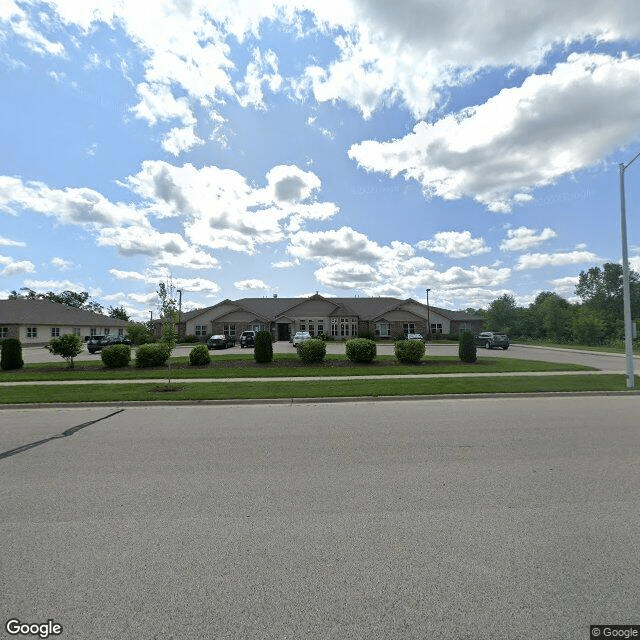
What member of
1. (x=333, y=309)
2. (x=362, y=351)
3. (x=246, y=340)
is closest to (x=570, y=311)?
(x=333, y=309)

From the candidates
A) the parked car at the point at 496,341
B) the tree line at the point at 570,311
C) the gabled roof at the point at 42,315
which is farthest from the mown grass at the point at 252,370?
the tree line at the point at 570,311

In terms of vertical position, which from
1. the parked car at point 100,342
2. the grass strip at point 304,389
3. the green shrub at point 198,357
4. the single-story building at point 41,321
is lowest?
the grass strip at point 304,389

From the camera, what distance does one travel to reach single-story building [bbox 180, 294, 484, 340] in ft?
157

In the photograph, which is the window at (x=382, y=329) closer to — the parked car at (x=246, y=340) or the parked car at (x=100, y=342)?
the parked car at (x=246, y=340)

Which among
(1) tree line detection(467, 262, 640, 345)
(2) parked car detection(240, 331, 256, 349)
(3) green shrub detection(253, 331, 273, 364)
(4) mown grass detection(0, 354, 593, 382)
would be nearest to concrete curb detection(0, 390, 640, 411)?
(4) mown grass detection(0, 354, 593, 382)

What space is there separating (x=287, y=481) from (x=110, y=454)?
3166 millimetres

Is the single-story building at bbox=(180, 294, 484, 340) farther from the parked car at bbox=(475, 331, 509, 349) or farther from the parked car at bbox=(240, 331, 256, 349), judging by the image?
the parked car at bbox=(475, 331, 509, 349)

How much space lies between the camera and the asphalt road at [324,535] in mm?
2510

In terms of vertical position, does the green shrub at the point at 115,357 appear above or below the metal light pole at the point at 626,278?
below

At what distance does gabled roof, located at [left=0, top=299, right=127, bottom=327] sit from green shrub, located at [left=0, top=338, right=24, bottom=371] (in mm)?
31889

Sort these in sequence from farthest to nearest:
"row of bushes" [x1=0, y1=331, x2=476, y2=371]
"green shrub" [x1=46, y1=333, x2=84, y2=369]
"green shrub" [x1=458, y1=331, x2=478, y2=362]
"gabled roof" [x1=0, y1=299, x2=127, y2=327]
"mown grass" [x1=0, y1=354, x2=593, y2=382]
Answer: "gabled roof" [x1=0, y1=299, x2=127, y2=327] < "green shrub" [x1=458, y1=331, x2=478, y2=362] < "row of bushes" [x1=0, y1=331, x2=476, y2=371] < "green shrub" [x1=46, y1=333, x2=84, y2=369] < "mown grass" [x1=0, y1=354, x2=593, y2=382]

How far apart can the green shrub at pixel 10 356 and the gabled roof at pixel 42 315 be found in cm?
3189

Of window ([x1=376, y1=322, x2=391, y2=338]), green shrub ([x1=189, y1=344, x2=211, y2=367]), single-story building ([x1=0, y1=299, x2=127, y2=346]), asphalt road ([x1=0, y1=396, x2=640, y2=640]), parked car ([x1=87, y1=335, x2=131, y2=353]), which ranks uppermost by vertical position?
single-story building ([x1=0, y1=299, x2=127, y2=346])

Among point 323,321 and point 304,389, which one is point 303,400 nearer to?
point 304,389
